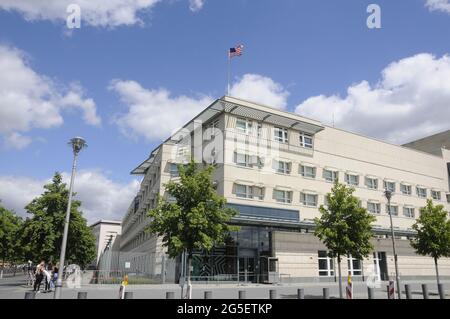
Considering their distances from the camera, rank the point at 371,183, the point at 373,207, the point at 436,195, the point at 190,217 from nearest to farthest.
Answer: the point at 190,217
the point at 373,207
the point at 371,183
the point at 436,195

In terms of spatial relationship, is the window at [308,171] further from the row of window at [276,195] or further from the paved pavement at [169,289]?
the paved pavement at [169,289]

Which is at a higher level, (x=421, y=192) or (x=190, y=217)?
(x=421, y=192)

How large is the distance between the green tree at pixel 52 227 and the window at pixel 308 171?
24359 millimetres

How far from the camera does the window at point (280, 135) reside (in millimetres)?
46094

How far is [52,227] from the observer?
103ft

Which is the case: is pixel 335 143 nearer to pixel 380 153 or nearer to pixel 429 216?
pixel 380 153

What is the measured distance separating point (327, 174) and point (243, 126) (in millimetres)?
12557

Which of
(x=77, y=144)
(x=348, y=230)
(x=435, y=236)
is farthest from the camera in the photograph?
(x=435, y=236)

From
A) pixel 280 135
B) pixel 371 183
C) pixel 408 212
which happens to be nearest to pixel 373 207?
pixel 371 183

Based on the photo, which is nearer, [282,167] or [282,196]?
[282,196]

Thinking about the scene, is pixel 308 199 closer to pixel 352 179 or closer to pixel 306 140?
pixel 306 140

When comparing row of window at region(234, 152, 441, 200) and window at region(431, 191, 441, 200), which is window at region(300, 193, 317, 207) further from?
window at region(431, 191, 441, 200)

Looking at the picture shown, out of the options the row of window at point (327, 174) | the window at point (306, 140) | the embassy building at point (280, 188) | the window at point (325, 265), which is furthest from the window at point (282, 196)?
the window at point (306, 140)

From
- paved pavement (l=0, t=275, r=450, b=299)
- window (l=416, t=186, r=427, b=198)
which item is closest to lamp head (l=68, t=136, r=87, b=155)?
paved pavement (l=0, t=275, r=450, b=299)
